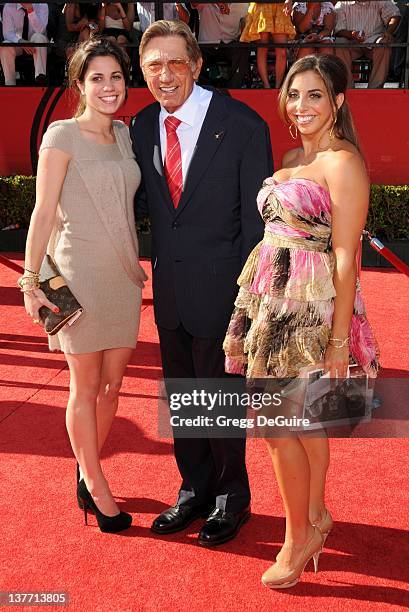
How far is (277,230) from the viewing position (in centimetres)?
286

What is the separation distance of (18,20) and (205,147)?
7764 mm

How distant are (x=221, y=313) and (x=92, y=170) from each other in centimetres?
73

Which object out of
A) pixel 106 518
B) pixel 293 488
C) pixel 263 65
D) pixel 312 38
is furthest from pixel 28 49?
pixel 293 488

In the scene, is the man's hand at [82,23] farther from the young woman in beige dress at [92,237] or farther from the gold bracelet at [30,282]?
the gold bracelet at [30,282]

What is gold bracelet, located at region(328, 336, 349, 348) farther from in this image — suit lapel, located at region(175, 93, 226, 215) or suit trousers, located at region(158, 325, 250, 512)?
suit lapel, located at region(175, 93, 226, 215)

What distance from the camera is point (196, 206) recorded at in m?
3.18

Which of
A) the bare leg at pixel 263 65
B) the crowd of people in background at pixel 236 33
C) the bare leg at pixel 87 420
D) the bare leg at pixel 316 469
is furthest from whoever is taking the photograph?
the bare leg at pixel 263 65

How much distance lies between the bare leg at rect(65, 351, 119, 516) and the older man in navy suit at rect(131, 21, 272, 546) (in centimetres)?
26

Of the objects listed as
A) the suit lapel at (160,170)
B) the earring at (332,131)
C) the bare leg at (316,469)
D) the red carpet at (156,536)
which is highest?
the earring at (332,131)

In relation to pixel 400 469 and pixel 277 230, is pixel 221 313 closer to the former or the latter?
pixel 277 230

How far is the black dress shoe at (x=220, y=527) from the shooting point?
3.29 metres

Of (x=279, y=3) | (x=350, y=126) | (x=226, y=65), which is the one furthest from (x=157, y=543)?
(x=226, y=65)

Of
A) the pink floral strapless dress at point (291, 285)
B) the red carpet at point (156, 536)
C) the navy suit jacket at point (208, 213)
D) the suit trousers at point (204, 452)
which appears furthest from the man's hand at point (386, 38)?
the pink floral strapless dress at point (291, 285)

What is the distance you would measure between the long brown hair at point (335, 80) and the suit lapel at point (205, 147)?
343 millimetres
